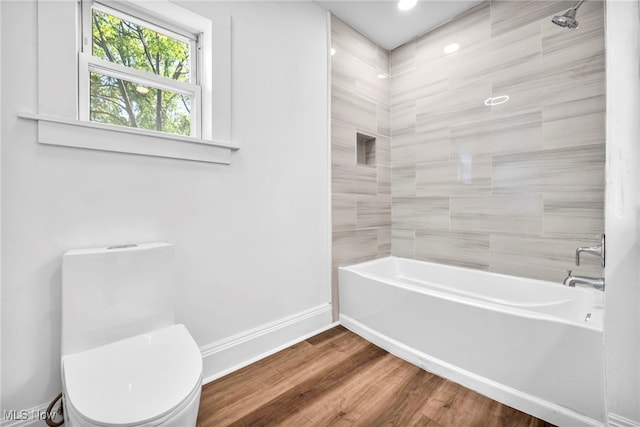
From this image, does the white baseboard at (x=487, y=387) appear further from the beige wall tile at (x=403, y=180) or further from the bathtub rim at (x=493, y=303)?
the beige wall tile at (x=403, y=180)

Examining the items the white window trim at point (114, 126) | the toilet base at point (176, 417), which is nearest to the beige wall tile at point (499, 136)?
the white window trim at point (114, 126)

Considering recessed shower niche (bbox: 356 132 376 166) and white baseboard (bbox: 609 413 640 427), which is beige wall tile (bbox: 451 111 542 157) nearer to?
recessed shower niche (bbox: 356 132 376 166)

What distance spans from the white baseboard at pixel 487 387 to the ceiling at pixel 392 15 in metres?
2.57

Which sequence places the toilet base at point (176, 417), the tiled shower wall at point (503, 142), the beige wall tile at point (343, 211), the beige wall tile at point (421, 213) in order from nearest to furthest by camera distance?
the toilet base at point (176, 417) < the tiled shower wall at point (503, 142) < the beige wall tile at point (343, 211) < the beige wall tile at point (421, 213)

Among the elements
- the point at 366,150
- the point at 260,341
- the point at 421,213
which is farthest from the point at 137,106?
the point at 421,213

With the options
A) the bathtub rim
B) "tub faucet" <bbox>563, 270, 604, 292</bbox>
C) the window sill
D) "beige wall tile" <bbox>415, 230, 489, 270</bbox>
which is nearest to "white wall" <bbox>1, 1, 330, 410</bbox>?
the window sill

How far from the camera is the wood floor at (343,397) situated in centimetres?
131

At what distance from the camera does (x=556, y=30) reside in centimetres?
183

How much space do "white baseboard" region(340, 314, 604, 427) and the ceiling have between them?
257cm

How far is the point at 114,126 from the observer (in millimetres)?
1285

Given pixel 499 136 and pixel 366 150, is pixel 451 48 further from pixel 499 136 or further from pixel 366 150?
pixel 366 150

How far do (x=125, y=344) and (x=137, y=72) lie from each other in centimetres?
137

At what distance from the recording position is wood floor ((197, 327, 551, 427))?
131cm

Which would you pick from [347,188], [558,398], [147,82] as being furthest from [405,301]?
[147,82]
